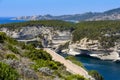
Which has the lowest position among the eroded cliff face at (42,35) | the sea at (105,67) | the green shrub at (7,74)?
the sea at (105,67)

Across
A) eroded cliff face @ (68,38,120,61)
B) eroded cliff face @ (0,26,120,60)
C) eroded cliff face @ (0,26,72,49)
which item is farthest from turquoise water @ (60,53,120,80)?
eroded cliff face @ (0,26,72,49)

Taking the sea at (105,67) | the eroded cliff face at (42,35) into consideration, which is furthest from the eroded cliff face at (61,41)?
the sea at (105,67)

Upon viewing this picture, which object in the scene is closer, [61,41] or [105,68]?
[105,68]

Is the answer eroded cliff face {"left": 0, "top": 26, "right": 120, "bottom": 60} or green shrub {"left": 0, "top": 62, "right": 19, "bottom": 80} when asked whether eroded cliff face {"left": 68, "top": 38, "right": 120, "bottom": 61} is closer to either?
eroded cliff face {"left": 0, "top": 26, "right": 120, "bottom": 60}

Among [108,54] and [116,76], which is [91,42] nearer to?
[108,54]

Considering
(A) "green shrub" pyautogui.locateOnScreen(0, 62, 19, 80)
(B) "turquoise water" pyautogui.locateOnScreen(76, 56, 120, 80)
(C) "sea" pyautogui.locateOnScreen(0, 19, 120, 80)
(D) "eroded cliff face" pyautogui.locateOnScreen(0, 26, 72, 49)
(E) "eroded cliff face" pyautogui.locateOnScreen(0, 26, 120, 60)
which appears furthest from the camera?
(D) "eroded cliff face" pyautogui.locateOnScreen(0, 26, 72, 49)

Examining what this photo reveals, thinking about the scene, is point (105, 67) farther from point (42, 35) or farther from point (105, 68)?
point (42, 35)

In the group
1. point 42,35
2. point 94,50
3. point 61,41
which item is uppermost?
point 42,35

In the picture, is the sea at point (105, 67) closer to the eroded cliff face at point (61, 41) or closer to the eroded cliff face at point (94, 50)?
the eroded cliff face at point (94, 50)

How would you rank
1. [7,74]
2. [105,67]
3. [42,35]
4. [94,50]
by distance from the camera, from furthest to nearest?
[42,35]
[94,50]
[105,67]
[7,74]

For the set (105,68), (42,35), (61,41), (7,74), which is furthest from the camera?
(42,35)

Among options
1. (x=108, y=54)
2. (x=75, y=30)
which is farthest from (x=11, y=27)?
(x=108, y=54)

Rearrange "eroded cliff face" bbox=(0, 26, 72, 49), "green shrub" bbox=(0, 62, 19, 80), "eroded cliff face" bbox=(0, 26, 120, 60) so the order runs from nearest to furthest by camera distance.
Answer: "green shrub" bbox=(0, 62, 19, 80) → "eroded cliff face" bbox=(0, 26, 120, 60) → "eroded cliff face" bbox=(0, 26, 72, 49)

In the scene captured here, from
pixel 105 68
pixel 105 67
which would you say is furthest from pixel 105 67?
pixel 105 68
